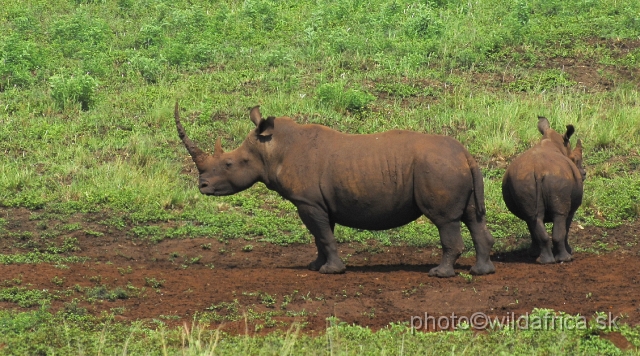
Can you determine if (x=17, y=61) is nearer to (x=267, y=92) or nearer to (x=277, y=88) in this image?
(x=267, y=92)

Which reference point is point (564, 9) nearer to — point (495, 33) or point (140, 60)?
point (495, 33)

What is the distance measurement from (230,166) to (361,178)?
5.11ft

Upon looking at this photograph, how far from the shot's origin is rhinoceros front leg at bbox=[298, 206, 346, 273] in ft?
38.2

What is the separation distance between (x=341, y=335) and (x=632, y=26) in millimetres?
12754

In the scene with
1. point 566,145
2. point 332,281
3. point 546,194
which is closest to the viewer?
point 332,281

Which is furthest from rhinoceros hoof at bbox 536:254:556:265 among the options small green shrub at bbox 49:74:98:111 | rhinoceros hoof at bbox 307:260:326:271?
small green shrub at bbox 49:74:98:111

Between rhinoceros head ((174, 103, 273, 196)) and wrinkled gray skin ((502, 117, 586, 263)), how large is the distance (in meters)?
2.70

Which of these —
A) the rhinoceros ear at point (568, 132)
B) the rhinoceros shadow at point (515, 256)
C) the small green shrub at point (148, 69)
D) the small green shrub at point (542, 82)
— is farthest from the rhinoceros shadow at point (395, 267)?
the small green shrub at point (148, 69)

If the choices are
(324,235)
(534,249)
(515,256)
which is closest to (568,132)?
(534,249)

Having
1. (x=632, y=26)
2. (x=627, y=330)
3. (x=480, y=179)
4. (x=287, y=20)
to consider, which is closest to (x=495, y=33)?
(x=632, y=26)

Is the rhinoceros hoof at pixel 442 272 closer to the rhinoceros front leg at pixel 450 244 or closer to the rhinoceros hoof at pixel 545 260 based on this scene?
the rhinoceros front leg at pixel 450 244

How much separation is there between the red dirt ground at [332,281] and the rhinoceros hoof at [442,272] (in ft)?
0.39

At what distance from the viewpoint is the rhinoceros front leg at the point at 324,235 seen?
11633 mm

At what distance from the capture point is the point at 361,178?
11.4 m
